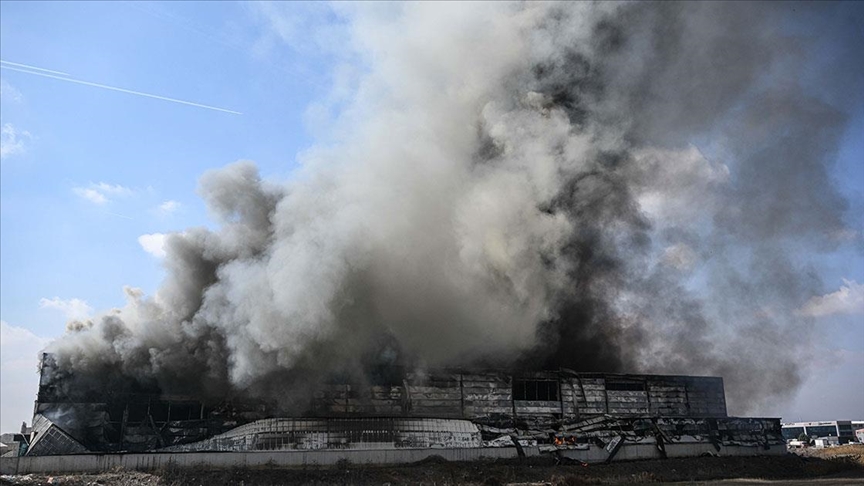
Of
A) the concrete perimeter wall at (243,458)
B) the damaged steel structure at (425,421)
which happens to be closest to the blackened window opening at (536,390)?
the damaged steel structure at (425,421)

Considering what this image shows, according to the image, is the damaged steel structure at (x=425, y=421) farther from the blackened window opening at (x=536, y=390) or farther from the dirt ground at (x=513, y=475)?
the dirt ground at (x=513, y=475)

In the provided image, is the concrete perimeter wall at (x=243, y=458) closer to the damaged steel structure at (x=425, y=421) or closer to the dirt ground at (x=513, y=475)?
the damaged steel structure at (x=425, y=421)

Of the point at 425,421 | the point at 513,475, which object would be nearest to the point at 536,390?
the point at 425,421

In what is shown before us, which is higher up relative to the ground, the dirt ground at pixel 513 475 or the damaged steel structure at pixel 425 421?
the damaged steel structure at pixel 425 421

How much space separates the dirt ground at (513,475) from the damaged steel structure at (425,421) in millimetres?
3192

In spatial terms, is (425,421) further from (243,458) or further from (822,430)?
(822,430)

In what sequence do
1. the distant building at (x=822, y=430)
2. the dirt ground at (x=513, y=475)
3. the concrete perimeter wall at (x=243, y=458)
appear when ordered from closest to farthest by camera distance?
the dirt ground at (x=513, y=475) < the concrete perimeter wall at (x=243, y=458) < the distant building at (x=822, y=430)

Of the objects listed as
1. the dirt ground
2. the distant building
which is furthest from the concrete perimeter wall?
the distant building

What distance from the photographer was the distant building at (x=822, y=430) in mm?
114056

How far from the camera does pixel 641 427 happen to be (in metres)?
52.1

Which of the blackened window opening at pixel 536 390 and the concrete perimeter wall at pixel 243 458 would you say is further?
the blackened window opening at pixel 536 390

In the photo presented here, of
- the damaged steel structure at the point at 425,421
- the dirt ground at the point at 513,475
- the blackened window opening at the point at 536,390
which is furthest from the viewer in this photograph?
the blackened window opening at the point at 536,390

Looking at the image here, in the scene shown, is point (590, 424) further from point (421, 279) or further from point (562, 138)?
point (562, 138)

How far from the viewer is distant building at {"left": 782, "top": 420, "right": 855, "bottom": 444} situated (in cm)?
11406
